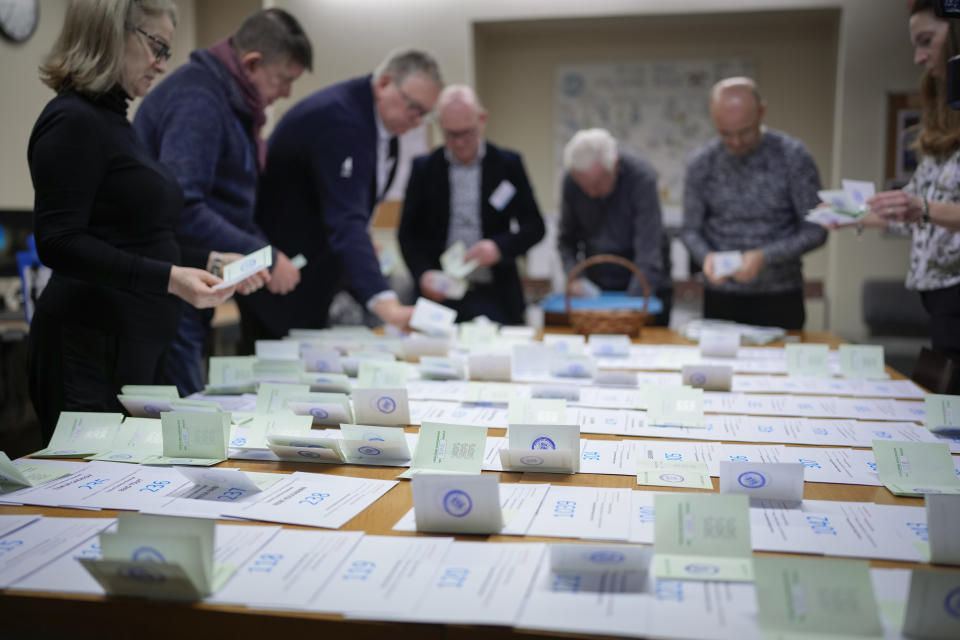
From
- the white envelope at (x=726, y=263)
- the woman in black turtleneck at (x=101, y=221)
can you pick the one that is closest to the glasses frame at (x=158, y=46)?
the woman in black turtleneck at (x=101, y=221)

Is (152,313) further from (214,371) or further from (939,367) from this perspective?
(939,367)

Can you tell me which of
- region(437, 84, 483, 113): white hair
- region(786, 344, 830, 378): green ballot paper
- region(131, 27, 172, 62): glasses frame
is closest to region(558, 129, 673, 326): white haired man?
region(437, 84, 483, 113): white hair

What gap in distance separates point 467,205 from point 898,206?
1956 millimetres

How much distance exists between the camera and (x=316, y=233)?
10.1 ft

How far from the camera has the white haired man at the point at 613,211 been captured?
3.75 m

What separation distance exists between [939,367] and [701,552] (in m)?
1.41

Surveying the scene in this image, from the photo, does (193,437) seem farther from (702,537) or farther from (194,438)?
(702,537)

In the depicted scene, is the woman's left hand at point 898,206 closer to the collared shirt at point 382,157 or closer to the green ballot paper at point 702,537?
the green ballot paper at point 702,537

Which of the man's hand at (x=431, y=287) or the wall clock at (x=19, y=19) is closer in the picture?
the wall clock at (x=19, y=19)

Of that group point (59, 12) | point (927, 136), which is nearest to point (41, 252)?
point (59, 12)

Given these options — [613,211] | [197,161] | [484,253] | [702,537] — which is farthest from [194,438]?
[613,211]

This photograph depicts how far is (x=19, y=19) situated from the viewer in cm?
306

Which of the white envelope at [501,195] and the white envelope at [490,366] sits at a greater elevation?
the white envelope at [501,195]

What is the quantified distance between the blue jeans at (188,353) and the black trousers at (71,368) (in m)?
0.51
